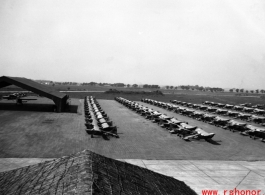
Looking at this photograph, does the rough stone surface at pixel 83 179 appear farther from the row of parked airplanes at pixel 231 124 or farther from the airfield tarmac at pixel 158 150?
the row of parked airplanes at pixel 231 124

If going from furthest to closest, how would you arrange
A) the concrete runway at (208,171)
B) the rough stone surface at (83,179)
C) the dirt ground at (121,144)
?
the dirt ground at (121,144)
the concrete runway at (208,171)
the rough stone surface at (83,179)

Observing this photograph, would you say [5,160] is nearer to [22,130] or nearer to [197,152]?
[22,130]

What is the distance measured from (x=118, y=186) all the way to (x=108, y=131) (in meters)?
27.7

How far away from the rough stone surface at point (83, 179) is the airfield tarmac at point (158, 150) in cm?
1238

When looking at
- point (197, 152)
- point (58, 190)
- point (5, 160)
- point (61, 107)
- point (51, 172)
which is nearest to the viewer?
point (58, 190)

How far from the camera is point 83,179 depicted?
160 inches

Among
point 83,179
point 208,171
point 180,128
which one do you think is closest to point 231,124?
point 180,128

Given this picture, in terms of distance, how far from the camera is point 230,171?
19.7 meters

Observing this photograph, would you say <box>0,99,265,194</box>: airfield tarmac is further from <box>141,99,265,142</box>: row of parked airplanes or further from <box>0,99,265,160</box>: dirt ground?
<box>141,99,265,142</box>: row of parked airplanes

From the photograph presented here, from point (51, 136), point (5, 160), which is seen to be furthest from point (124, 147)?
point (5, 160)

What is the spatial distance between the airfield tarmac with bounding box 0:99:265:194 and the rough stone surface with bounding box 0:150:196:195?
1238 cm

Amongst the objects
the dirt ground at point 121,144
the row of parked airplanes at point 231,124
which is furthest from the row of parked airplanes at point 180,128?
the row of parked airplanes at point 231,124

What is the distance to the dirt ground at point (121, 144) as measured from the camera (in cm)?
2333

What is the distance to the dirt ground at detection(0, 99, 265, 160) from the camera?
2333cm
